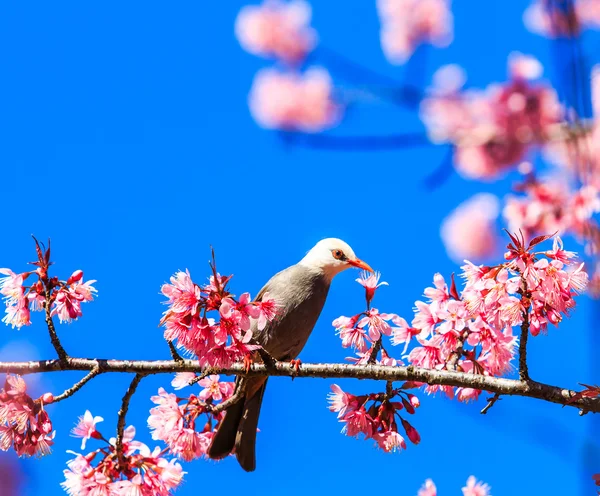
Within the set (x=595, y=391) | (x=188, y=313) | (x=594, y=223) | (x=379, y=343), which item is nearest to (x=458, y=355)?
(x=379, y=343)

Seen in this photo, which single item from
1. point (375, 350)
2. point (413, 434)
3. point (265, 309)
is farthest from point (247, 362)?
point (413, 434)

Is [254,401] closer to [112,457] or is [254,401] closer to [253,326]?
[253,326]

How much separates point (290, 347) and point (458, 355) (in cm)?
195

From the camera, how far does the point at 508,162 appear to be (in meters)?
3.98

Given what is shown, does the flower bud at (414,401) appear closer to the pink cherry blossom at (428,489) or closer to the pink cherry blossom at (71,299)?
the pink cherry blossom at (428,489)

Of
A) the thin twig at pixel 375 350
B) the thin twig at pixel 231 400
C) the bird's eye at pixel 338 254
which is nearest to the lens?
the thin twig at pixel 375 350

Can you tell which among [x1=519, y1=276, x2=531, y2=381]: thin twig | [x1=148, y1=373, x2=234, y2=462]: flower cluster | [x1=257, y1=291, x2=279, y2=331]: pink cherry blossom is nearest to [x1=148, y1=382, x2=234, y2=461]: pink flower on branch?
[x1=148, y1=373, x2=234, y2=462]: flower cluster

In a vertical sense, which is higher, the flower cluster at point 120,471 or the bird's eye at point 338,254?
the bird's eye at point 338,254

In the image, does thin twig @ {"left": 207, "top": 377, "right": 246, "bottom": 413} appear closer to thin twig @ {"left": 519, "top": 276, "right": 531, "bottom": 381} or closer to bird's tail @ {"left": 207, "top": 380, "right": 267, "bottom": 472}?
bird's tail @ {"left": 207, "top": 380, "right": 267, "bottom": 472}

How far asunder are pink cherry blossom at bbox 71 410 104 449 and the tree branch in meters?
0.41

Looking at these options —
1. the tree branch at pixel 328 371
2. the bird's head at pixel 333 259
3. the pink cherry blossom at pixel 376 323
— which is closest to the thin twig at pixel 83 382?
the tree branch at pixel 328 371

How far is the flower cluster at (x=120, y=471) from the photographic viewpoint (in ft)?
13.3

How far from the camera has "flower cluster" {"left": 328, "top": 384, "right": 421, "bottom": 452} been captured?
4402 millimetres

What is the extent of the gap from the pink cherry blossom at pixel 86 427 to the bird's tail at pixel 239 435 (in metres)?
0.95
